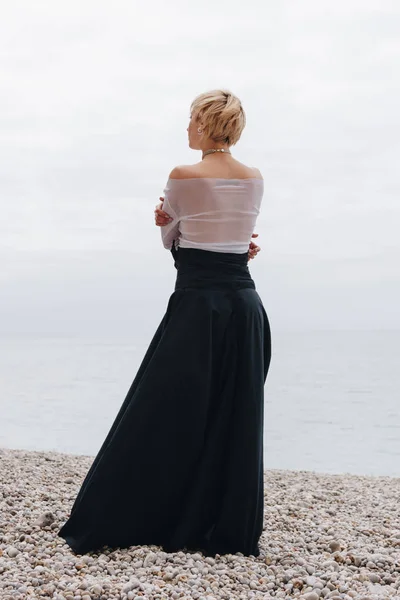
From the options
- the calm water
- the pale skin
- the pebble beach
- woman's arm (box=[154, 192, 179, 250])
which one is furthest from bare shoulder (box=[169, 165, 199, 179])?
the calm water

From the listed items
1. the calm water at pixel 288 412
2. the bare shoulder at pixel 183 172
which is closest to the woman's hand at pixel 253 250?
the bare shoulder at pixel 183 172

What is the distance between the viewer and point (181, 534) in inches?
136

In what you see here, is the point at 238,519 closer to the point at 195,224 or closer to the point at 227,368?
the point at 227,368

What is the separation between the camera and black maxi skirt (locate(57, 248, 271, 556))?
345 centimetres

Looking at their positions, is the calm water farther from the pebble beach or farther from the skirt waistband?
the skirt waistband

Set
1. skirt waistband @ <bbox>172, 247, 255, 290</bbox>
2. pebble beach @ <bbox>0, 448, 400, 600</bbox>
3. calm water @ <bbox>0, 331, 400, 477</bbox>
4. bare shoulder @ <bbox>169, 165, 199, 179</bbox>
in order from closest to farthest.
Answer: pebble beach @ <bbox>0, 448, 400, 600</bbox>
bare shoulder @ <bbox>169, 165, 199, 179</bbox>
skirt waistband @ <bbox>172, 247, 255, 290</bbox>
calm water @ <bbox>0, 331, 400, 477</bbox>

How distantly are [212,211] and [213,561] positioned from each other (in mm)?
1562

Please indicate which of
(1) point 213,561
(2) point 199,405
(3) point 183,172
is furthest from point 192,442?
(3) point 183,172

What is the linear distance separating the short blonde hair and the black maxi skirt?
1.81 ft

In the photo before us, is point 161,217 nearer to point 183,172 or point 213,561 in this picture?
point 183,172

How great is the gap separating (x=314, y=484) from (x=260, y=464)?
2.60 metres

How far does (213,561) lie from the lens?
3.35 meters

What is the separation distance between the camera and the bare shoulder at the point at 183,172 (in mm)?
3383

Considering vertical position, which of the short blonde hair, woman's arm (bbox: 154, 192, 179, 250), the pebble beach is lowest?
the pebble beach
